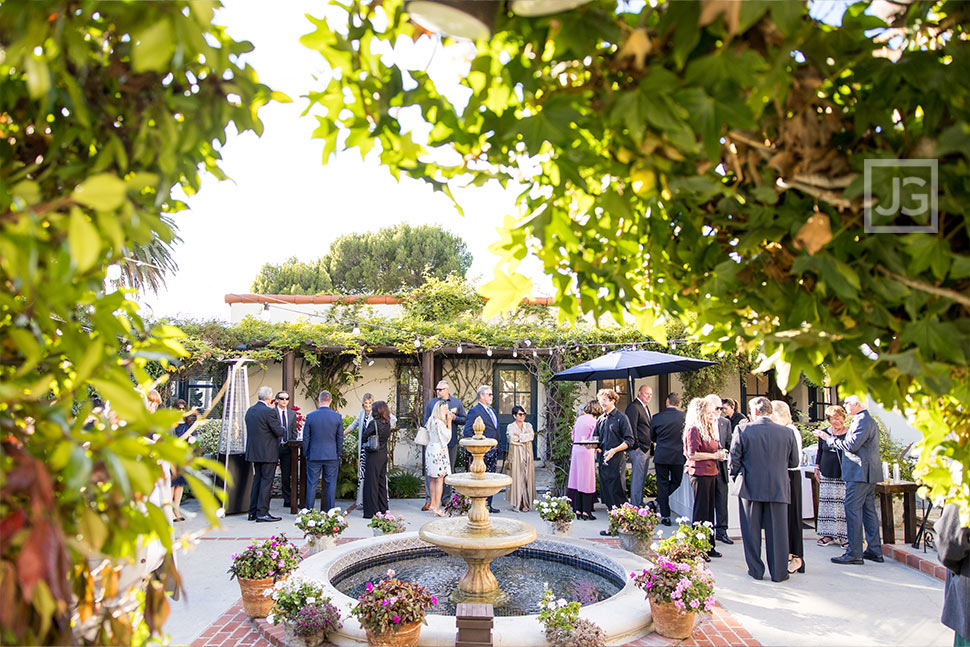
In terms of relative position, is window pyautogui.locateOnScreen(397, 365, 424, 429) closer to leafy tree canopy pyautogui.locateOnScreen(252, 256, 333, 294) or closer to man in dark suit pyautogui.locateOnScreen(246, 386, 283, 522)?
man in dark suit pyautogui.locateOnScreen(246, 386, 283, 522)

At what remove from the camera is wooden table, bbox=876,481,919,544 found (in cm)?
709

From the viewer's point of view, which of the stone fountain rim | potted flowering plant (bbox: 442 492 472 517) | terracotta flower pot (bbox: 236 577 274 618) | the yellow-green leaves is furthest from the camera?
potted flowering plant (bbox: 442 492 472 517)

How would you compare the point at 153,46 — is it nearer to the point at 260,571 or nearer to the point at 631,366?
the point at 260,571

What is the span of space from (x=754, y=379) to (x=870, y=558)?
8.42m

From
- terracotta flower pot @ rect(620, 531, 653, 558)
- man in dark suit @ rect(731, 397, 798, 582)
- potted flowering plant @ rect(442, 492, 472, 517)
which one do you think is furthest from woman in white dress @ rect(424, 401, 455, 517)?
man in dark suit @ rect(731, 397, 798, 582)

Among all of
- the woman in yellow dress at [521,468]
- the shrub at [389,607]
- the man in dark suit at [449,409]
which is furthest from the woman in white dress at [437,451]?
the shrub at [389,607]

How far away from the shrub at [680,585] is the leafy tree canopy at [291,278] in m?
22.5

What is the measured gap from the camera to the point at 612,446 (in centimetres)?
863

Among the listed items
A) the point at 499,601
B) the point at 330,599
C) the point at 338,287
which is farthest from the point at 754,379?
the point at 338,287

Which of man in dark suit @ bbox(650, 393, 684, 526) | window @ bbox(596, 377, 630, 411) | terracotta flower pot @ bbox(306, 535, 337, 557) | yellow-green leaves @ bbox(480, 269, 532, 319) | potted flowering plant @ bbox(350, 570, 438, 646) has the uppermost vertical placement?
yellow-green leaves @ bbox(480, 269, 532, 319)

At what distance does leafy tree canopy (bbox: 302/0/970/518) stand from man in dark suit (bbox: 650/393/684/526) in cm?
700

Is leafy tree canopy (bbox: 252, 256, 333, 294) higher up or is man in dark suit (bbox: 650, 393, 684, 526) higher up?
leafy tree canopy (bbox: 252, 256, 333, 294)

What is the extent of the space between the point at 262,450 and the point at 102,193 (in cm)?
845

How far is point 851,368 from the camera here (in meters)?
1.38
